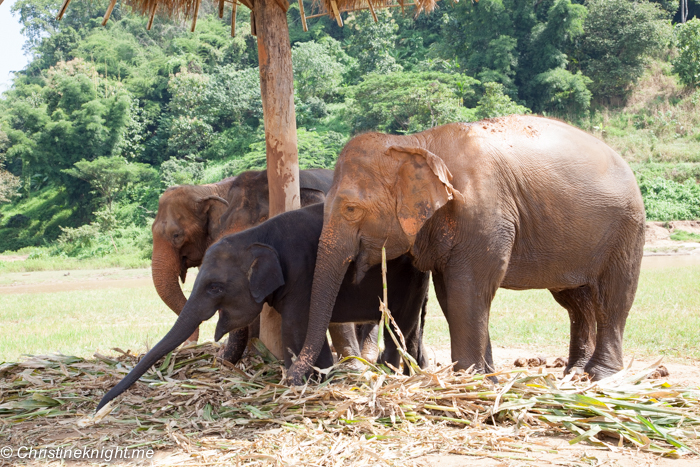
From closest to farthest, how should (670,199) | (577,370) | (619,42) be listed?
(577,370), (670,199), (619,42)

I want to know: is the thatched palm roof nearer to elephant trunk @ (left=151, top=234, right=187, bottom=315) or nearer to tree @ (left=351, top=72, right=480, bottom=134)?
elephant trunk @ (left=151, top=234, right=187, bottom=315)

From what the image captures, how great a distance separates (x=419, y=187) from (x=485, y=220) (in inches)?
19.2

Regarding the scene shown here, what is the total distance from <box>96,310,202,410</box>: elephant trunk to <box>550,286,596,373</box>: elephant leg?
3113mm

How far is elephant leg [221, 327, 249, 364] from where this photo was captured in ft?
17.8

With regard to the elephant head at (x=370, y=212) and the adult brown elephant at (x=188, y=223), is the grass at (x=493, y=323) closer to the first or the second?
the adult brown elephant at (x=188, y=223)

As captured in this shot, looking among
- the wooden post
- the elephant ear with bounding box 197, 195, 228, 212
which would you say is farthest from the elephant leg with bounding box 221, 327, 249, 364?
→ the elephant ear with bounding box 197, 195, 228, 212

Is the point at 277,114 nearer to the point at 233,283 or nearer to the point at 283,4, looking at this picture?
the point at 283,4

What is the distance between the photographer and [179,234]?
693cm

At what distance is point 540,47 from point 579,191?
37.9 meters

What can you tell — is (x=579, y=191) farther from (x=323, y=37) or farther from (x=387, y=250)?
(x=323, y=37)

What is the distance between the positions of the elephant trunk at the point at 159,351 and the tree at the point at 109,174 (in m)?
33.9

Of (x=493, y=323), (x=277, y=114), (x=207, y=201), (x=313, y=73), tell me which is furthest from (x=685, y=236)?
(x=313, y=73)

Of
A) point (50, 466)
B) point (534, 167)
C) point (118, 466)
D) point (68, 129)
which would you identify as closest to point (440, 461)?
point (118, 466)

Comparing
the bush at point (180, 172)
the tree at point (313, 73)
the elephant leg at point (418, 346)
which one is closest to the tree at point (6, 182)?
the bush at point (180, 172)
